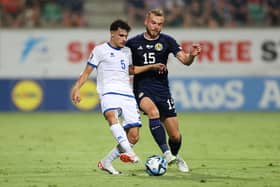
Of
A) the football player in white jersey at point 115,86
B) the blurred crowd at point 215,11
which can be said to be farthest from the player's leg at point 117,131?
the blurred crowd at point 215,11

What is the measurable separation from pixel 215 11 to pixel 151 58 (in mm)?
15633

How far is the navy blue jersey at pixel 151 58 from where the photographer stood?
1242 centimetres

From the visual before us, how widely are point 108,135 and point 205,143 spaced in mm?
2786

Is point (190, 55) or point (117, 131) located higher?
point (190, 55)

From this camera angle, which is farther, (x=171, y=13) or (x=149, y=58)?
(x=171, y=13)

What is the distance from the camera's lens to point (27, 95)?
2608 cm

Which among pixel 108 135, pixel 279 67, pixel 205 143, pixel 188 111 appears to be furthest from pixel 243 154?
pixel 279 67

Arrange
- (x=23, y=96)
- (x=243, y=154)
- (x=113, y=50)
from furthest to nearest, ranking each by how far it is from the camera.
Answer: (x=23, y=96) → (x=243, y=154) → (x=113, y=50)

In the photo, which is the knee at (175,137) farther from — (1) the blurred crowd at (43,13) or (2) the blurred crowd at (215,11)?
(1) the blurred crowd at (43,13)

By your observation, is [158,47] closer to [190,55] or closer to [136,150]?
[190,55]

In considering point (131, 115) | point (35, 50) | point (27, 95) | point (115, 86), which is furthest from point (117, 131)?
point (35, 50)

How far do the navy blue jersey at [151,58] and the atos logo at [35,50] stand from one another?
49.7ft

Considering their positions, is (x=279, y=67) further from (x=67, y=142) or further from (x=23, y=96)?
(x=67, y=142)

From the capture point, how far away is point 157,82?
1246 centimetres
